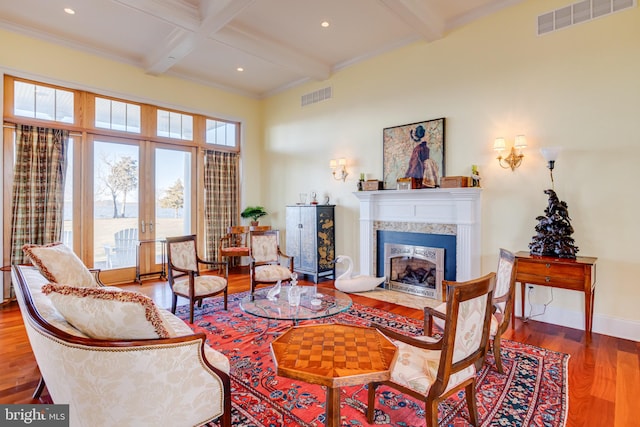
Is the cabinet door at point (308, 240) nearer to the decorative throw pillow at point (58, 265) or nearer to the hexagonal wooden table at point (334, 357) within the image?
the decorative throw pillow at point (58, 265)

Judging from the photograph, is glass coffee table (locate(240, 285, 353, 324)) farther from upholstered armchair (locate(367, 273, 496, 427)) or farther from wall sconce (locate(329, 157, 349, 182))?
wall sconce (locate(329, 157, 349, 182))

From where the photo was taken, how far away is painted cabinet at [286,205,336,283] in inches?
230

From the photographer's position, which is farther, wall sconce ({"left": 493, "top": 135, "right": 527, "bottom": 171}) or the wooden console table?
wall sconce ({"left": 493, "top": 135, "right": 527, "bottom": 171})

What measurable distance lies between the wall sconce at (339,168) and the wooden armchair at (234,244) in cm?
231

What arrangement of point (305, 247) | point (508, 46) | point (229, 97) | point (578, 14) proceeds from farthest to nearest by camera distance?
point (229, 97) < point (305, 247) < point (508, 46) < point (578, 14)

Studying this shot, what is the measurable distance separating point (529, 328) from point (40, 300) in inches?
176

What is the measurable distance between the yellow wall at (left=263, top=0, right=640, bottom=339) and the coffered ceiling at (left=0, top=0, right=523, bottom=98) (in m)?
0.32

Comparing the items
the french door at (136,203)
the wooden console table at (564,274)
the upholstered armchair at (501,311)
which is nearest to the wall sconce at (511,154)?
the wooden console table at (564,274)

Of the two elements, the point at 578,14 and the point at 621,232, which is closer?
the point at 621,232

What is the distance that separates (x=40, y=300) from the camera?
1.91 meters

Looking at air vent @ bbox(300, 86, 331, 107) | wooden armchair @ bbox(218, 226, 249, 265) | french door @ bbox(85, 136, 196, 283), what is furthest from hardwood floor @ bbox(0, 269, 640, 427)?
air vent @ bbox(300, 86, 331, 107)

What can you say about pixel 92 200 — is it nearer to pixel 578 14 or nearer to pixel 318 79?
pixel 318 79

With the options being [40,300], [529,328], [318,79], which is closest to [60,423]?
[40,300]

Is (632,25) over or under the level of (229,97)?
under
